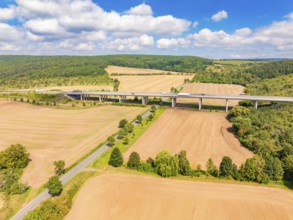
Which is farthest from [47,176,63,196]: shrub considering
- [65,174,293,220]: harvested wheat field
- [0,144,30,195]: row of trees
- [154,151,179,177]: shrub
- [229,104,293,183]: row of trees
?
[229,104,293,183]: row of trees

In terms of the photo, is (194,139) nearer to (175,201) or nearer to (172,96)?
(175,201)

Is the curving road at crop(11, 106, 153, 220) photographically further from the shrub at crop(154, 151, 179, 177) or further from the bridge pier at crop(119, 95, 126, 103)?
the bridge pier at crop(119, 95, 126, 103)

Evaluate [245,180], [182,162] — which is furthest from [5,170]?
[245,180]

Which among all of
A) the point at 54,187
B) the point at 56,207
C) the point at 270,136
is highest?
the point at 270,136

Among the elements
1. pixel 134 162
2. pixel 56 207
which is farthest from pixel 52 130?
pixel 56 207

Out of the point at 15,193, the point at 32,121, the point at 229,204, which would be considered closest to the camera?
the point at 229,204

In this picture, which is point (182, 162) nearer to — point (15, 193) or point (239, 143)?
point (239, 143)
